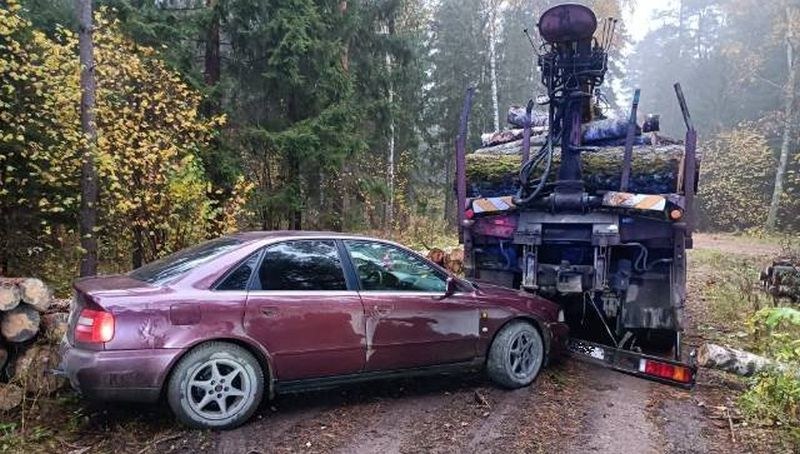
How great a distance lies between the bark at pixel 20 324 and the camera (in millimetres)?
4836

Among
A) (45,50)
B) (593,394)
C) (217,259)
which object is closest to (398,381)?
(593,394)

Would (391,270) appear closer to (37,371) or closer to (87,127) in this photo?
(37,371)

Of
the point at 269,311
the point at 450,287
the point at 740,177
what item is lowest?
the point at 269,311

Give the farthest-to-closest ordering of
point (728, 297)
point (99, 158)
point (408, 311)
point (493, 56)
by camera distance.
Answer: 1. point (493, 56)
2. point (728, 297)
3. point (99, 158)
4. point (408, 311)

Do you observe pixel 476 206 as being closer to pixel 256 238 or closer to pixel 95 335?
pixel 256 238

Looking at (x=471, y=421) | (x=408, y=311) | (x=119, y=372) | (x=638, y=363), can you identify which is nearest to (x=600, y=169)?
(x=638, y=363)

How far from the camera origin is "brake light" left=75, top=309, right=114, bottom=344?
4.09 meters

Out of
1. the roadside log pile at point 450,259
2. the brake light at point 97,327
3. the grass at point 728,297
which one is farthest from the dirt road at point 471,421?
the roadside log pile at point 450,259

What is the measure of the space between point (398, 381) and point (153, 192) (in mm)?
4823

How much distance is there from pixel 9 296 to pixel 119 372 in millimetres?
1418

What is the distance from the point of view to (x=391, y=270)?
5.38 m

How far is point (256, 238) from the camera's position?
5020 mm

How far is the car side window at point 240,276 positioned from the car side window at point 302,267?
77mm

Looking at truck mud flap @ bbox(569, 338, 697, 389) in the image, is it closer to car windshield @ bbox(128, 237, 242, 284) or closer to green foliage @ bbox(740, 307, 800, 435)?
green foliage @ bbox(740, 307, 800, 435)
